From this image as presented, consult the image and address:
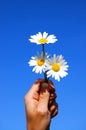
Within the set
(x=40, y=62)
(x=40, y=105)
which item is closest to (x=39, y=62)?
(x=40, y=62)

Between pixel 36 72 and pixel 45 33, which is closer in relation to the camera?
pixel 36 72

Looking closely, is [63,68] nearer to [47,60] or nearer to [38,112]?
[47,60]

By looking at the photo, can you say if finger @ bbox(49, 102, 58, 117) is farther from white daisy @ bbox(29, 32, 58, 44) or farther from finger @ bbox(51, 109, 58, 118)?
white daisy @ bbox(29, 32, 58, 44)

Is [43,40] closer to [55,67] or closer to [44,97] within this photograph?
[55,67]

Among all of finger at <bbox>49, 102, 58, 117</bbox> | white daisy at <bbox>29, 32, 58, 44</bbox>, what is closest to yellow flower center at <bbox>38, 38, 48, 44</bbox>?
white daisy at <bbox>29, 32, 58, 44</bbox>

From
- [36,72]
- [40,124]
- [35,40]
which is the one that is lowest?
[40,124]

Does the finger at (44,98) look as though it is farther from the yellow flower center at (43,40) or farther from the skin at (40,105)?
the yellow flower center at (43,40)

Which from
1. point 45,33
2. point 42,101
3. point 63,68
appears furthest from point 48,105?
point 45,33
